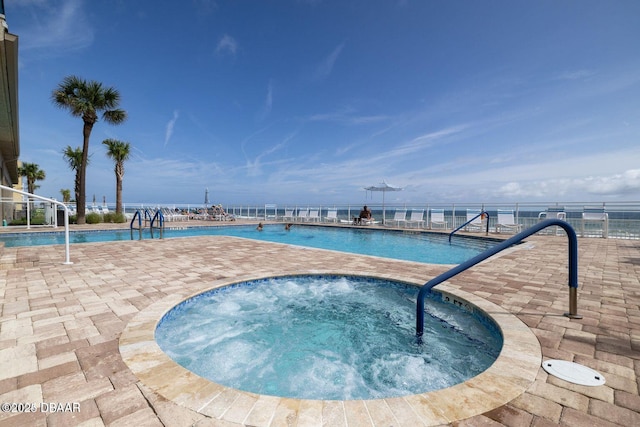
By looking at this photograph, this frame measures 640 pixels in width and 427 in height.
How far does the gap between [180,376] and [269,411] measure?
2.12 feet

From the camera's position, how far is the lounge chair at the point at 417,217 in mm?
13000

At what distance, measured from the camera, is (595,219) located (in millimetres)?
8688

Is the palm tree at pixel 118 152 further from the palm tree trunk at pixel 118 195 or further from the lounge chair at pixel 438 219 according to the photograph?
the lounge chair at pixel 438 219

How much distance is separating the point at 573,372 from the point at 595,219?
33.4 ft

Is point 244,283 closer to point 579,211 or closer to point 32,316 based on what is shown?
point 32,316

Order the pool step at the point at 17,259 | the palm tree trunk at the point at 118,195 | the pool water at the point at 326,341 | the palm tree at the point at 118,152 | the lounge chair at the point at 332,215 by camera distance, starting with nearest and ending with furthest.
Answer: the pool water at the point at 326,341, the pool step at the point at 17,259, the lounge chair at the point at 332,215, the palm tree trunk at the point at 118,195, the palm tree at the point at 118,152

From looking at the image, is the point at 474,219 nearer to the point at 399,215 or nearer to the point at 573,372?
the point at 399,215

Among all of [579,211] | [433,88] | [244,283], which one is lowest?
[244,283]

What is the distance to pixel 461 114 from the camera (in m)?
13.6

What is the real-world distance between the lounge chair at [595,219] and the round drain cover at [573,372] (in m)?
10.1

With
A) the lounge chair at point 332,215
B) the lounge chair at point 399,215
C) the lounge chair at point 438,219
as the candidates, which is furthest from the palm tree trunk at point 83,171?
the lounge chair at point 438,219

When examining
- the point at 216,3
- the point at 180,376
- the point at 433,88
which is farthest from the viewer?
the point at 433,88

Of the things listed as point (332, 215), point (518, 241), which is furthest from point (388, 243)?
point (518, 241)

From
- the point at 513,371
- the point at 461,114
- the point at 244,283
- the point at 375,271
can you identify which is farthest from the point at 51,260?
the point at 461,114
